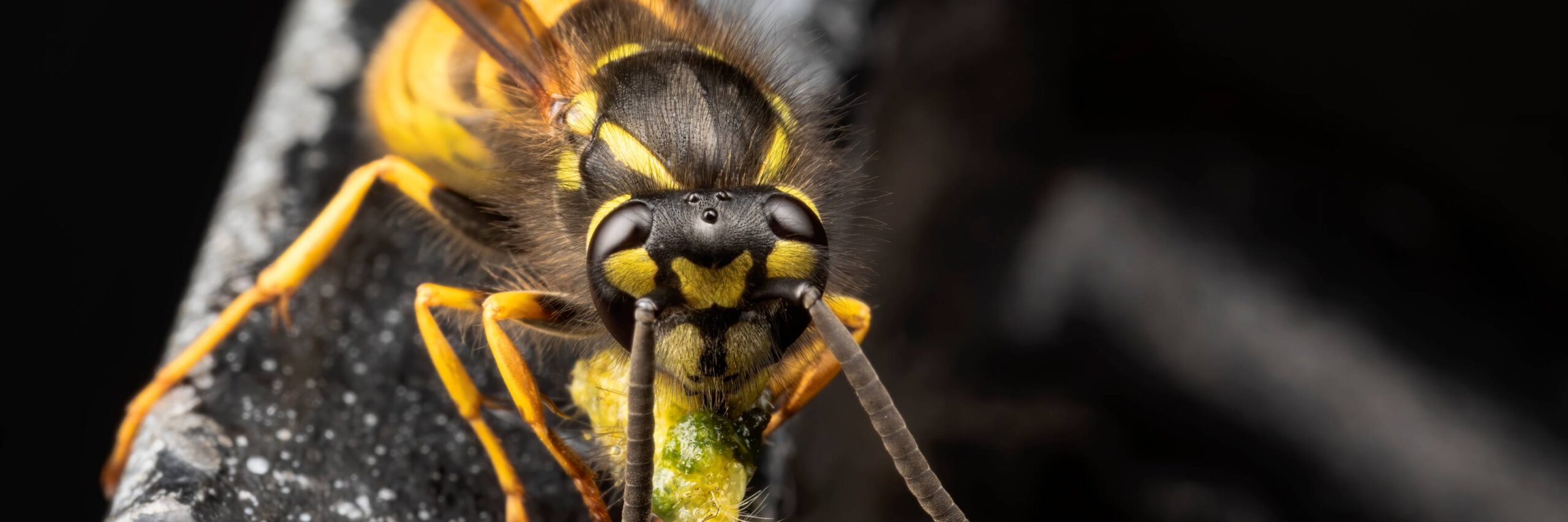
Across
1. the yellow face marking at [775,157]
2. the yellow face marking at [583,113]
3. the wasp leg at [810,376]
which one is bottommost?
the wasp leg at [810,376]

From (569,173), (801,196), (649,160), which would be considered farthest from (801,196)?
(569,173)

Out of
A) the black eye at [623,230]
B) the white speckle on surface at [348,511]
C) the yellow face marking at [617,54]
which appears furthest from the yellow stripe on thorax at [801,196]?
the white speckle on surface at [348,511]

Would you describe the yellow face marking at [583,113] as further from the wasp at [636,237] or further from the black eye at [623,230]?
the black eye at [623,230]

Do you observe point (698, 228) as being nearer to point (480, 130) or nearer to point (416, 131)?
point (480, 130)

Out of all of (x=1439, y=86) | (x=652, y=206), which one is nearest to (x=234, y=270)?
(x=652, y=206)

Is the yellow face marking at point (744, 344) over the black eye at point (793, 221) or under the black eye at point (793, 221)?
under

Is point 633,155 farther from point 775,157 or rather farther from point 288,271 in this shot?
point 288,271
